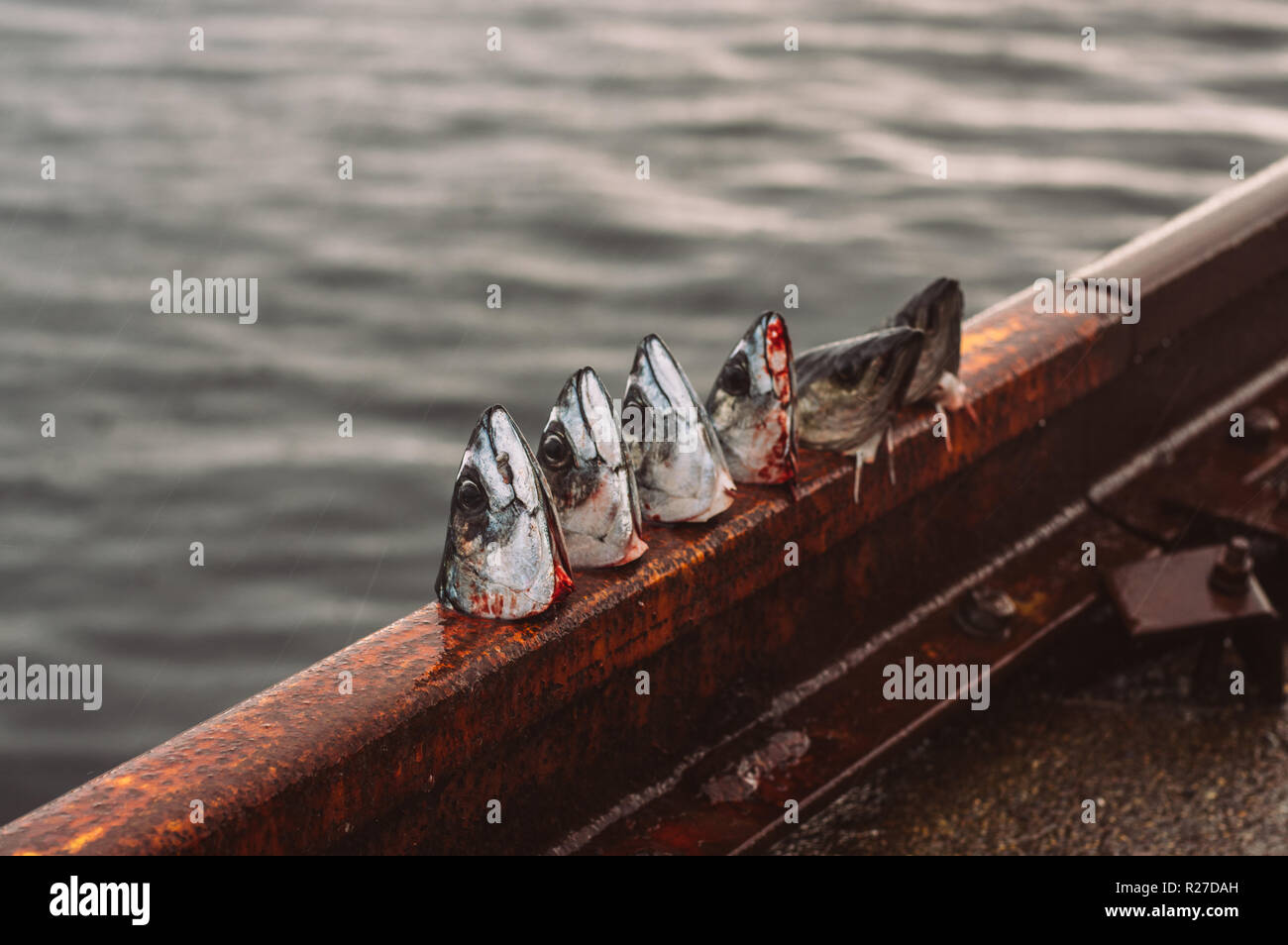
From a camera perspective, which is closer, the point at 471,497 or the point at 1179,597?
the point at 471,497

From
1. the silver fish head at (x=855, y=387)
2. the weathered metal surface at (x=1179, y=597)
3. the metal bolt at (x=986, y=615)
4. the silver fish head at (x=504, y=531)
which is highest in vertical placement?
the silver fish head at (x=855, y=387)

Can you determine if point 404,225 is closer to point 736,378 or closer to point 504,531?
point 736,378

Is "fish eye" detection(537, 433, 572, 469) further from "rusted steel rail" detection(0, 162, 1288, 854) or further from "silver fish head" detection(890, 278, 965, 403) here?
"silver fish head" detection(890, 278, 965, 403)

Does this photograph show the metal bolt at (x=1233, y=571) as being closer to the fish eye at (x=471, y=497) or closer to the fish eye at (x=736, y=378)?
the fish eye at (x=736, y=378)

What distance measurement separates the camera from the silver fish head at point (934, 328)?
11.9 feet

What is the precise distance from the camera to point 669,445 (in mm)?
3154

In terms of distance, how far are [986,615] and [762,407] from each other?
971 mm

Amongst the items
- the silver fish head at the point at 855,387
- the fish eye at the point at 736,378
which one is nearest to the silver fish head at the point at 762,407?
the fish eye at the point at 736,378

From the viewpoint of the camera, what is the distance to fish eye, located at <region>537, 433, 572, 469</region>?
9.90 feet

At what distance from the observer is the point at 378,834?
2660 mm

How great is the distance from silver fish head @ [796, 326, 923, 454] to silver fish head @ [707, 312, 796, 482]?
130mm

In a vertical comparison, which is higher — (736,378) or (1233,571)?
(736,378)

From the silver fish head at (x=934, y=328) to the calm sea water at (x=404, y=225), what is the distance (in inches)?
126

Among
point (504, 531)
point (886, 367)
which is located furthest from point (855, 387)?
point (504, 531)
